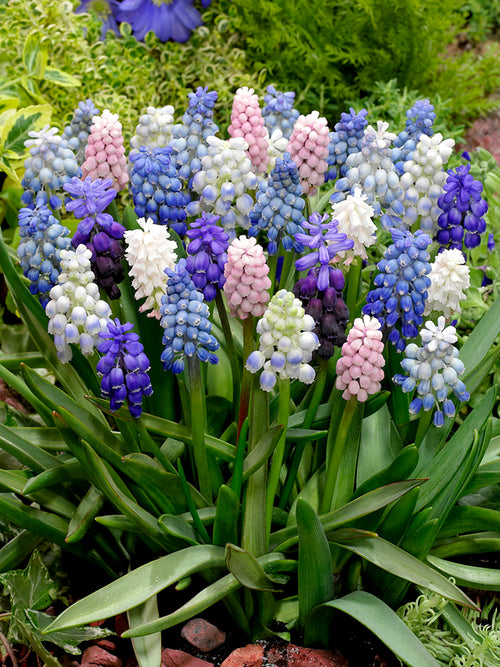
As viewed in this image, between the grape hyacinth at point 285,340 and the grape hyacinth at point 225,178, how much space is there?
1.61ft

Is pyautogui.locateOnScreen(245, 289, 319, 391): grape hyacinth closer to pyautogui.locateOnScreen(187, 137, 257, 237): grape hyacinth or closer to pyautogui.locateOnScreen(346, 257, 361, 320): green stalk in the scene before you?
pyautogui.locateOnScreen(187, 137, 257, 237): grape hyacinth

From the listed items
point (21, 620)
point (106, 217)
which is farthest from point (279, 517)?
point (106, 217)

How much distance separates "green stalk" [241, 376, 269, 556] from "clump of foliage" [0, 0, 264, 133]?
2.40m

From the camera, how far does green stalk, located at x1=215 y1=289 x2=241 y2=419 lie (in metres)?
2.08

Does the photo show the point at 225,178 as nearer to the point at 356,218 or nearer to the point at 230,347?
the point at 356,218

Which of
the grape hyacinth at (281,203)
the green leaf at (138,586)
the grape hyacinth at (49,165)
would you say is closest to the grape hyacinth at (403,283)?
the grape hyacinth at (281,203)

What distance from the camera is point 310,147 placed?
2.19m

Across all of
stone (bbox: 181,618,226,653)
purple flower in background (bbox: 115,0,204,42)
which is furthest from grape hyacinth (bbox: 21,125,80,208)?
purple flower in background (bbox: 115,0,204,42)

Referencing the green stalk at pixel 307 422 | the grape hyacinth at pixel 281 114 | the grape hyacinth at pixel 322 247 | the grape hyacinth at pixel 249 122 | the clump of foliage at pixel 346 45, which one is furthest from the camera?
the clump of foliage at pixel 346 45

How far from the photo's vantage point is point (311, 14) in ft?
14.2

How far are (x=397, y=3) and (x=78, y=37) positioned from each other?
72.8 inches

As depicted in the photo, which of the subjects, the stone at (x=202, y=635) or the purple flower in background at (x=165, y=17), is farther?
the purple flower in background at (x=165, y=17)

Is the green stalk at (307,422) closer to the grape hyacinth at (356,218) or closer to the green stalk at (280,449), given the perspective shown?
the green stalk at (280,449)

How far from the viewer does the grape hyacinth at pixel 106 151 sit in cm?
212
